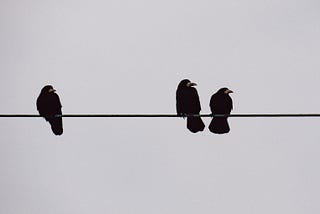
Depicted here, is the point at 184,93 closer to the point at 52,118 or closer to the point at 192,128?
the point at 192,128

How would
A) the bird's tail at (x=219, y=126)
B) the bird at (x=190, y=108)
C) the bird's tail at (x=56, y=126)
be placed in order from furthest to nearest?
the bird's tail at (x=56, y=126) < the bird at (x=190, y=108) < the bird's tail at (x=219, y=126)

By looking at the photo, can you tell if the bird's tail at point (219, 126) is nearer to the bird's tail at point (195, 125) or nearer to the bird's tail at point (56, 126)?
the bird's tail at point (195, 125)

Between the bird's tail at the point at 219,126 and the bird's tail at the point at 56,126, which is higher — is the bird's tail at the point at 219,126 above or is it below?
below

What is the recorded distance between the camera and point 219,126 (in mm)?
6723

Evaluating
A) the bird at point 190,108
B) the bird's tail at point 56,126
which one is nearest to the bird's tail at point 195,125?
the bird at point 190,108

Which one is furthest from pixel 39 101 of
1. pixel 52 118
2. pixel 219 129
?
pixel 219 129

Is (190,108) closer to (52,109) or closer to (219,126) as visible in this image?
(219,126)

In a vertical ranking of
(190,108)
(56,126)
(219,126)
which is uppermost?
(190,108)

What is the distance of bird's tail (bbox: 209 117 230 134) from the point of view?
21.9 feet

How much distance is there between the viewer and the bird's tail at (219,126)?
21.9 ft

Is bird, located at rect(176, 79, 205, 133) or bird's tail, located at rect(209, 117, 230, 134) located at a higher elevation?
bird, located at rect(176, 79, 205, 133)

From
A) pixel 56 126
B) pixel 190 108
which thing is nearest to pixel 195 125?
pixel 190 108

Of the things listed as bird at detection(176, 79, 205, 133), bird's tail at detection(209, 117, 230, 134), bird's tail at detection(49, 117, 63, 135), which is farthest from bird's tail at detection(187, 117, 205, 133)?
bird's tail at detection(49, 117, 63, 135)

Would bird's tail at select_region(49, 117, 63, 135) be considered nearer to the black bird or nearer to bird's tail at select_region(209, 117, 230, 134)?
the black bird
